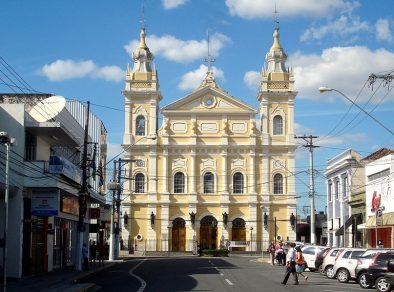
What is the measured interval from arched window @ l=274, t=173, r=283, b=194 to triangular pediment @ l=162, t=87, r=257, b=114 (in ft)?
24.8

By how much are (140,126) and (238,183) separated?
12583 millimetres

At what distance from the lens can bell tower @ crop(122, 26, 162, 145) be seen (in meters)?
83.1

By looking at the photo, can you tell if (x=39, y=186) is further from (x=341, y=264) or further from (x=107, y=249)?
(x=107, y=249)

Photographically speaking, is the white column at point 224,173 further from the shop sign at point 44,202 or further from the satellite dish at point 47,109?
the shop sign at point 44,202

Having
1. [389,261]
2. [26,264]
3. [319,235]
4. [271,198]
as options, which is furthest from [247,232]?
[389,261]

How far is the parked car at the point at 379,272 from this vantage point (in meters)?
26.2

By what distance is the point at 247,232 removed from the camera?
3219 inches

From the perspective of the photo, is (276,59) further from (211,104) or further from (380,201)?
(380,201)

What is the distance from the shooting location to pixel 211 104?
83.7 metres

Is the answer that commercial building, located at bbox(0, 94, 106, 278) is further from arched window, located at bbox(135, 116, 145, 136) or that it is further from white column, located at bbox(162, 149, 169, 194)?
arched window, located at bbox(135, 116, 145, 136)

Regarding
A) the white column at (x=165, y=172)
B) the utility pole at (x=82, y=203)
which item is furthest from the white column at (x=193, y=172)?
the utility pole at (x=82, y=203)

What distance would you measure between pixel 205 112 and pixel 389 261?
57.8 metres

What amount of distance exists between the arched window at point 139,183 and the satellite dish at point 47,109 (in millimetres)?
44933

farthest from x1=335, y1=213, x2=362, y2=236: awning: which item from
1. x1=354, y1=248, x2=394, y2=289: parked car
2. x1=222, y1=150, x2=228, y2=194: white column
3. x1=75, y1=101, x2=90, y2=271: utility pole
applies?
x1=354, y1=248, x2=394, y2=289: parked car
